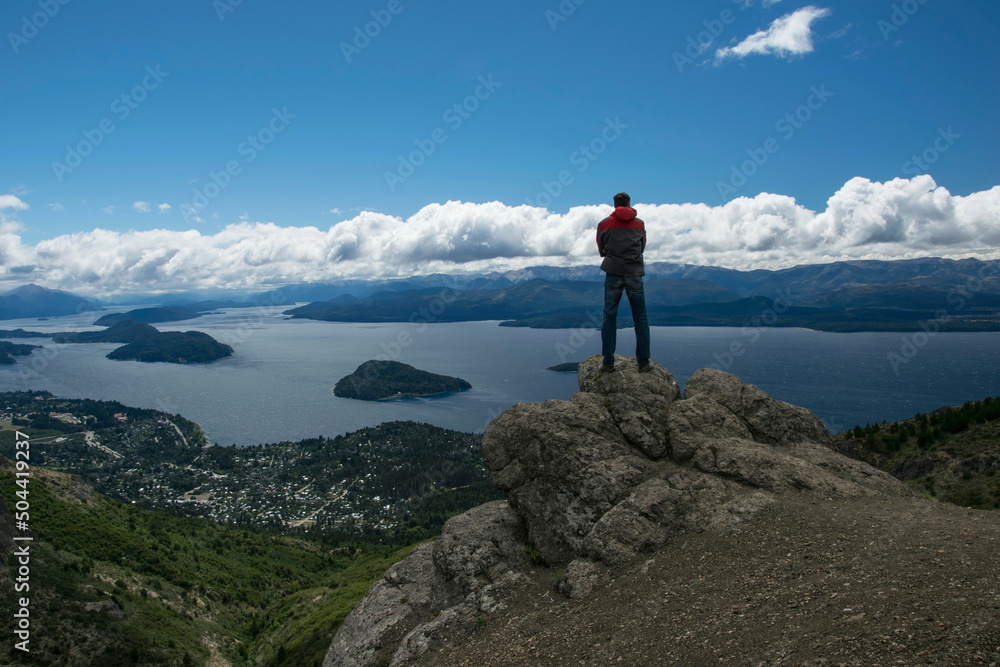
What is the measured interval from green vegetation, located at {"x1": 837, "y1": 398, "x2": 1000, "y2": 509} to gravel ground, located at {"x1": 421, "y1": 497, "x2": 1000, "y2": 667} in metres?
8.35

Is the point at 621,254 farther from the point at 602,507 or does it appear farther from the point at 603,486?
the point at 602,507

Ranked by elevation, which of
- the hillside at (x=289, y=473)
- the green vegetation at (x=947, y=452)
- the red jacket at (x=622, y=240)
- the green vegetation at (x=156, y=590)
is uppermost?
the red jacket at (x=622, y=240)

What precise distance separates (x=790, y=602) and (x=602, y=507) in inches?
218

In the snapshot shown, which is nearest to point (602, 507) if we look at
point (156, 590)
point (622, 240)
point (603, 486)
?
point (603, 486)

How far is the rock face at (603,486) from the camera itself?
44.0 feet

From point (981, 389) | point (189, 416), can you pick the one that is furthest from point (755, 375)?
point (189, 416)

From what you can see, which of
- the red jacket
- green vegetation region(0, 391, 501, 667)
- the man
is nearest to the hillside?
green vegetation region(0, 391, 501, 667)

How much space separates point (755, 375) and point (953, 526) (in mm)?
205830

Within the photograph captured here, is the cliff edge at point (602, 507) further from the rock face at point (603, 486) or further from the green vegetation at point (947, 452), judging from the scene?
the green vegetation at point (947, 452)

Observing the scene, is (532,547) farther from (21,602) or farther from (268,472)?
(268,472)

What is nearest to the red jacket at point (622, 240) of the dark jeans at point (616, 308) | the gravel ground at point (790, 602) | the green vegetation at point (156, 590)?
the dark jeans at point (616, 308)

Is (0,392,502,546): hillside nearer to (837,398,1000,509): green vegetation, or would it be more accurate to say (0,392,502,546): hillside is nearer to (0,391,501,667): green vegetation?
(0,391,501,667): green vegetation

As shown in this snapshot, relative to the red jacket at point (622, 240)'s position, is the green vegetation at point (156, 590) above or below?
below

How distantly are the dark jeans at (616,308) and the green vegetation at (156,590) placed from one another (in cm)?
3317
